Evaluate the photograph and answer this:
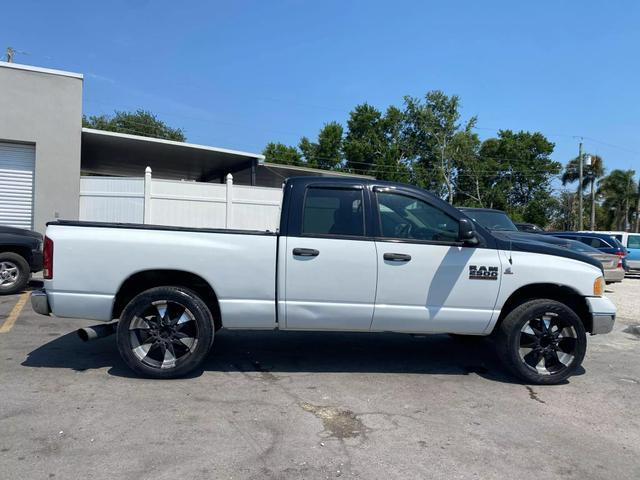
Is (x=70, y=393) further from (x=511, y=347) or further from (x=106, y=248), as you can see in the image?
(x=511, y=347)

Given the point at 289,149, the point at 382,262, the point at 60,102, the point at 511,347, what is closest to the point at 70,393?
the point at 382,262

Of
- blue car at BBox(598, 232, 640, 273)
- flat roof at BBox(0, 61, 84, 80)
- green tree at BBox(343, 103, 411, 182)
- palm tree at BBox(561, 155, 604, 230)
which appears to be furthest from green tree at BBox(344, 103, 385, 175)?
flat roof at BBox(0, 61, 84, 80)

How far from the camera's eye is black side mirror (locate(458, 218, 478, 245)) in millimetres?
5125

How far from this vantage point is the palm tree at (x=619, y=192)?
5162 centimetres

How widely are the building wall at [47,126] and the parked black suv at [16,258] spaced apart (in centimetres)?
612

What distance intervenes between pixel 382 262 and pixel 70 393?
3086 millimetres

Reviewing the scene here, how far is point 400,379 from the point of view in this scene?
544 centimetres

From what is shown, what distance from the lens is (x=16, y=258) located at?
9.84 metres

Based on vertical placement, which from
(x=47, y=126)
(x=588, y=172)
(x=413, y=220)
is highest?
(x=588, y=172)

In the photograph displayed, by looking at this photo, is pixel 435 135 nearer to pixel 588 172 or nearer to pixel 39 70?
pixel 588 172

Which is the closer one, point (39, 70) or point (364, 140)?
point (39, 70)

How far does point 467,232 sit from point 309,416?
2.28 m

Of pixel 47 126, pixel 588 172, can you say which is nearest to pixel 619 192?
pixel 588 172

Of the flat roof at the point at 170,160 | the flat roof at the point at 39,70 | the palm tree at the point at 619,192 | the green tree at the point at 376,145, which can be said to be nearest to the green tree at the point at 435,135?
the green tree at the point at 376,145
